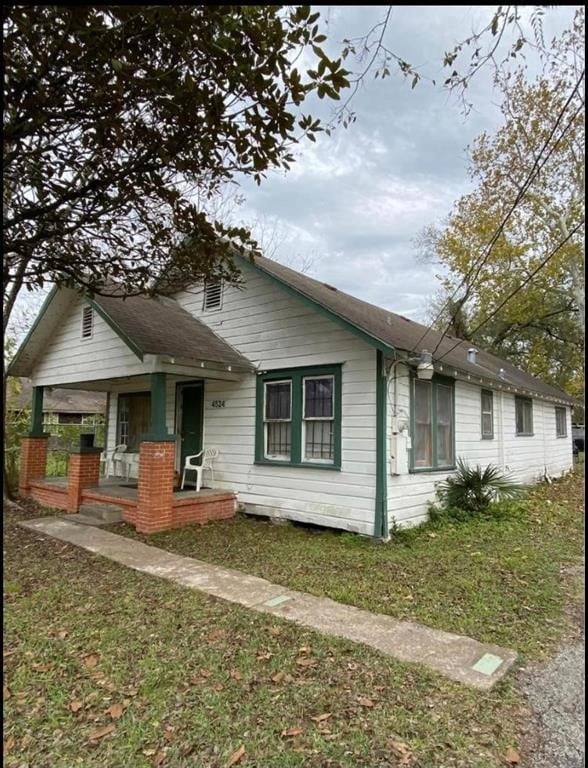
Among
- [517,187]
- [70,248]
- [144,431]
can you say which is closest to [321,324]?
[70,248]

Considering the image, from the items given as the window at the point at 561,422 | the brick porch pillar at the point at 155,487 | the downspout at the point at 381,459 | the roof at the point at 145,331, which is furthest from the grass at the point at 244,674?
the window at the point at 561,422

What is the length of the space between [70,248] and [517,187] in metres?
19.0

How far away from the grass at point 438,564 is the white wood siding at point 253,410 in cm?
47

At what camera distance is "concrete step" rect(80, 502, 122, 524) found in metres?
8.50

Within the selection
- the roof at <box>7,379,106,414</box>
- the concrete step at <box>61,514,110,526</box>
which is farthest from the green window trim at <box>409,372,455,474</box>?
the roof at <box>7,379,106,414</box>

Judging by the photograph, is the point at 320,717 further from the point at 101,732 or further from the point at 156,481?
the point at 156,481

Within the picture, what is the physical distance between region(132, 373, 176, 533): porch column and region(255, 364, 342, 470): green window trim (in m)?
1.73

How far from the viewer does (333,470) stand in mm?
7918

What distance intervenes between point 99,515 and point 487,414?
8.60 meters

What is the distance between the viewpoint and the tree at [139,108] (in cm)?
328

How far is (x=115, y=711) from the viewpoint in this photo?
3008 mm

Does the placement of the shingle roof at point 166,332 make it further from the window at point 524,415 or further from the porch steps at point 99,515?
the window at point 524,415

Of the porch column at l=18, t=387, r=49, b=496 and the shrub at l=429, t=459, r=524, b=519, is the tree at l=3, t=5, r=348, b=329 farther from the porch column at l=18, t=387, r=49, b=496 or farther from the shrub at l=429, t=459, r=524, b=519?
the porch column at l=18, t=387, r=49, b=496

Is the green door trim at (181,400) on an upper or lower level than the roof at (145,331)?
lower
